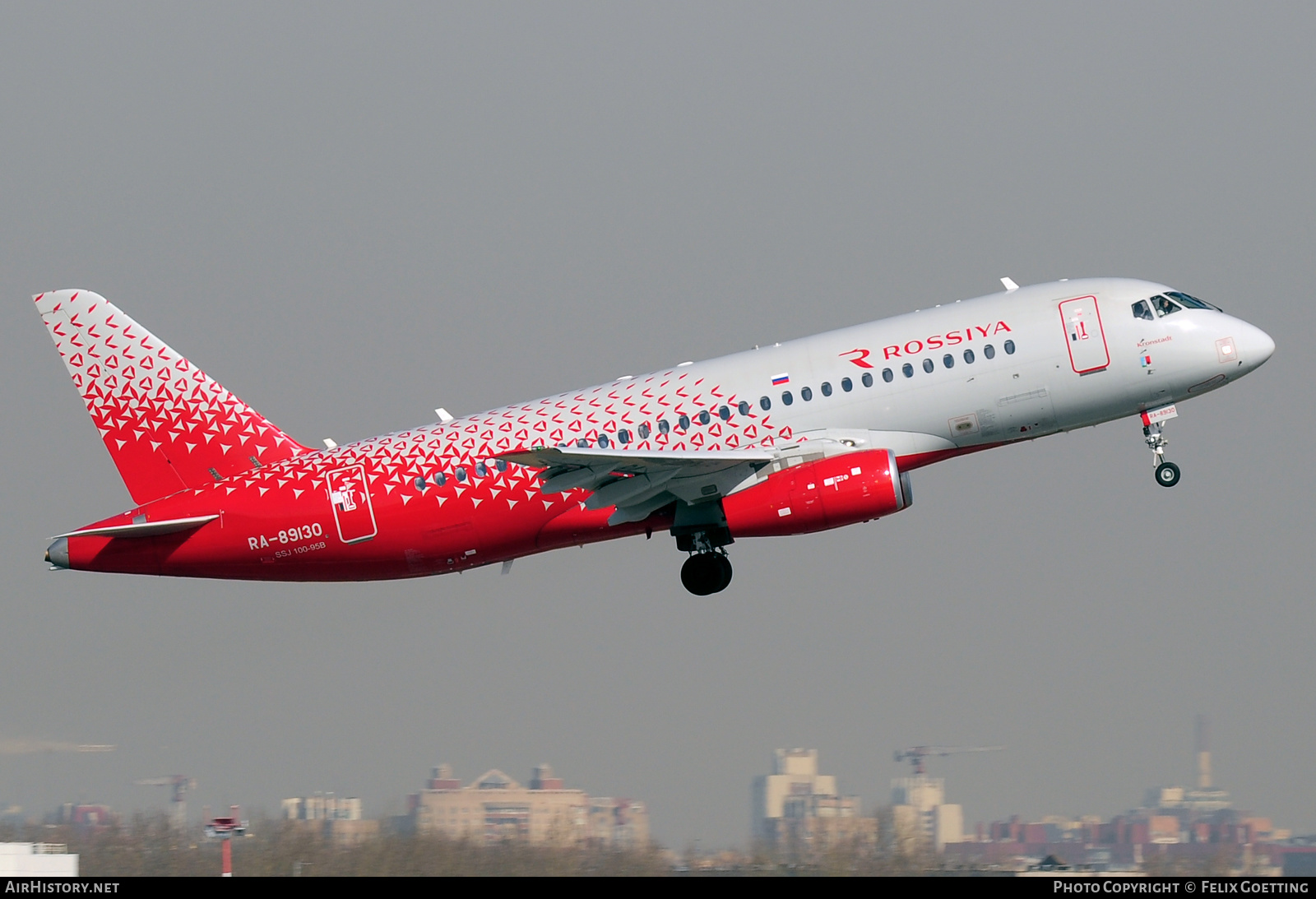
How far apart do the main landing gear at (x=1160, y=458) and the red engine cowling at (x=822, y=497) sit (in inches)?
256

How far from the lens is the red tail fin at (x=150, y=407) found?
42281 mm

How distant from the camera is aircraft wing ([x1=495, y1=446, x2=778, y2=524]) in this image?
36312 millimetres

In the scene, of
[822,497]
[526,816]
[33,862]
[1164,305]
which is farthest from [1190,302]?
[33,862]

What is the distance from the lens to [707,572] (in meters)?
41.9

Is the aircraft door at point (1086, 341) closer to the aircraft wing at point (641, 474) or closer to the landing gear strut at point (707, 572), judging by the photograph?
the aircraft wing at point (641, 474)

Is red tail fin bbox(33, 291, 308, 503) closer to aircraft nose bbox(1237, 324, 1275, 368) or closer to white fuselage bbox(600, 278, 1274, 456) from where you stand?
white fuselage bbox(600, 278, 1274, 456)

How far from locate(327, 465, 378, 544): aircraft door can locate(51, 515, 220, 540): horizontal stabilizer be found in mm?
3301

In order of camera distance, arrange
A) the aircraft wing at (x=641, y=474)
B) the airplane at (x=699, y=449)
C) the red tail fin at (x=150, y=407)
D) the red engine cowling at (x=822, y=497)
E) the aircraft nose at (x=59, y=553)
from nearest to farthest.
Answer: the aircraft wing at (x=641, y=474)
the red engine cowling at (x=822, y=497)
the airplane at (x=699, y=449)
the aircraft nose at (x=59, y=553)
the red tail fin at (x=150, y=407)

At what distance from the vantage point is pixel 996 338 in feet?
124

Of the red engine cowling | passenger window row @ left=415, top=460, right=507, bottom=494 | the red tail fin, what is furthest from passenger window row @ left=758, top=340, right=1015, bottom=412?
the red tail fin

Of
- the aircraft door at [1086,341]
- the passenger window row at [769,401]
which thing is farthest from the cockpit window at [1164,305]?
the aircraft door at [1086,341]

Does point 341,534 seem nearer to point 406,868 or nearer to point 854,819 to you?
point 406,868

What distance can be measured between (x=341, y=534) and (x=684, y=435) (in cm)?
910

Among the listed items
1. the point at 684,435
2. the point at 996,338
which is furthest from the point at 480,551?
the point at 996,338
